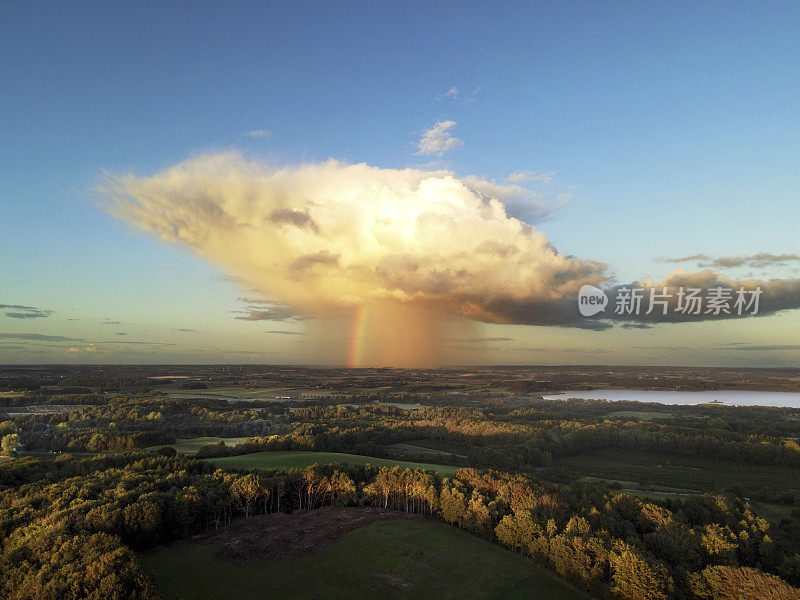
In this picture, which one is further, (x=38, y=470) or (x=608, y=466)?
(x=608, y=466)

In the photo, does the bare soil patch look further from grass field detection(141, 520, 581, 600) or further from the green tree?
the green tree

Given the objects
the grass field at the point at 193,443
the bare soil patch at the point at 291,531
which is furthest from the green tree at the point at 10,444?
the bare soil patch at the point at 291,531

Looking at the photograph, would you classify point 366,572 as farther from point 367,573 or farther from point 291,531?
point 291,531

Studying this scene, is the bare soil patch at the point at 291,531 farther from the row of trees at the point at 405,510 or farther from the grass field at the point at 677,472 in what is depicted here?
the grass field at the point at 677,472

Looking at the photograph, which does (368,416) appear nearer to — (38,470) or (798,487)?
(38,470)

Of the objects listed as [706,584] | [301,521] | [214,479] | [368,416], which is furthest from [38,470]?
[368,416]

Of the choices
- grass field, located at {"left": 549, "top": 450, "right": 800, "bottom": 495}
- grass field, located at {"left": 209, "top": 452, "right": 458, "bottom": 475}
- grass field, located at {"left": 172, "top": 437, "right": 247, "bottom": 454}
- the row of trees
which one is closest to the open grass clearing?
the row of trees

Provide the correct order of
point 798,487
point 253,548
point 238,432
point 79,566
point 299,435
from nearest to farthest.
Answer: point 79,566
point 253,548
point 798,487
point 299,435
point 238,432
